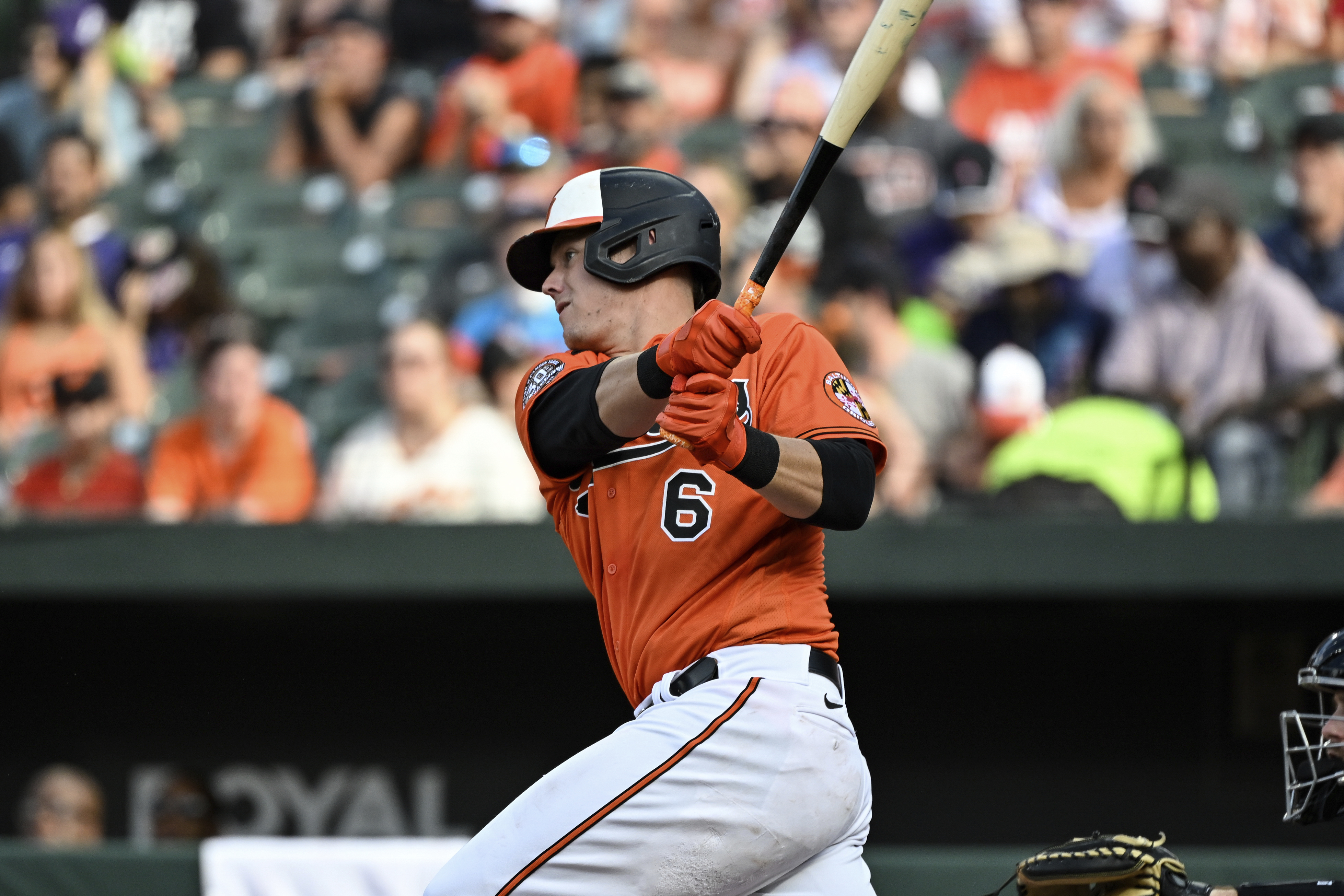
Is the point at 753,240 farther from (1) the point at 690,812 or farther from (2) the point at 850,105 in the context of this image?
(1) the point at 690,812

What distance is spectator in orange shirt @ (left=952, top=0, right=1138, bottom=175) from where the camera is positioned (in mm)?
6547

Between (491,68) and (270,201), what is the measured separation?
127cm

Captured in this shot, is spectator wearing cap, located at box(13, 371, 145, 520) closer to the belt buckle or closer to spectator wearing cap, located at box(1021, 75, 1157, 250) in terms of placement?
the belt buckle

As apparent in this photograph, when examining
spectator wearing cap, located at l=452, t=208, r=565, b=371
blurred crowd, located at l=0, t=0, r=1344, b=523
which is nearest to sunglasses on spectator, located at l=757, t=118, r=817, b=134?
blurred crowd, located at l=0, t=0, r=1344, b=523

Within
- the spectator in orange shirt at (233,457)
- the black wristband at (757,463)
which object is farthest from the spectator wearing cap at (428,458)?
the black wristband at (757,463)

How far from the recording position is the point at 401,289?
6.66 m

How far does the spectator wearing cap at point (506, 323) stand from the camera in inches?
230

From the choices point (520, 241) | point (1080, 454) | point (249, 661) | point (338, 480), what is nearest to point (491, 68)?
point (338, 480)

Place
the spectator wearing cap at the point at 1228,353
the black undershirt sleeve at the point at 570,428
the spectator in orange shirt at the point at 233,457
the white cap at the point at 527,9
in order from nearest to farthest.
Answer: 1. the black undershirt sleeve at the point at 570,428
2. the spectator wearing cap at the point at 1228,353
3. the spectator in orange shirt at the point at 233,457
4. the white cap at the point at 527,9

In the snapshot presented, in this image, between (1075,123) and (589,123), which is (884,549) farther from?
(589,123)

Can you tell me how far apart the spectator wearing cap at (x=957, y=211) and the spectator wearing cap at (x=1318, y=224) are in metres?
1.07

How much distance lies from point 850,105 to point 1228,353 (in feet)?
10.9

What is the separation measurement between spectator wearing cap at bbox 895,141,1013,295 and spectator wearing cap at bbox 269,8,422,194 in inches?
97.1

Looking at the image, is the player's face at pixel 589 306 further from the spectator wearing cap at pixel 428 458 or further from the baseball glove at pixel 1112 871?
the spectator wearing cap at pixel 428 458
